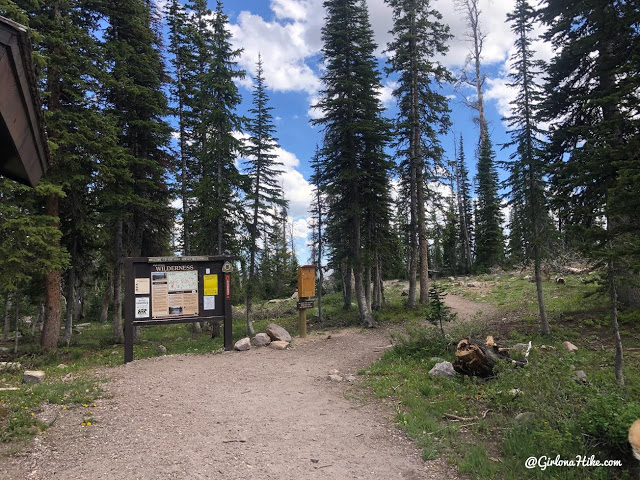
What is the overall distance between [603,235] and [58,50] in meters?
17.1

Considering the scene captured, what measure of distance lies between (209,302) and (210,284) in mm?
586

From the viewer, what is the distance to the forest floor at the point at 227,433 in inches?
168

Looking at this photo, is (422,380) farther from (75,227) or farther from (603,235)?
(75,227)

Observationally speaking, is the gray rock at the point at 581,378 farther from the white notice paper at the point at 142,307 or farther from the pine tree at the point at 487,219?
the pine tree at the point at 487,219

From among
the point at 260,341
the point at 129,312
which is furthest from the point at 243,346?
the point at 129,312

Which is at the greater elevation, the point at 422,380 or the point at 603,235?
the point at 603,235

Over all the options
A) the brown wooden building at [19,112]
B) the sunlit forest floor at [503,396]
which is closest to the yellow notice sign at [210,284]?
the sunlit forest floor at [503,396]

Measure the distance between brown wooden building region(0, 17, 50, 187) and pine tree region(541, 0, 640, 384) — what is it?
6910 mm

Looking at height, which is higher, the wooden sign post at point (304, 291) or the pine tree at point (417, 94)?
the pine tree at point (417, 94)

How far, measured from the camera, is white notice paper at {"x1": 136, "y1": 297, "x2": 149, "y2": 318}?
11039 millimetres

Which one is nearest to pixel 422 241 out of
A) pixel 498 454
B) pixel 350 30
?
pixel 350 30

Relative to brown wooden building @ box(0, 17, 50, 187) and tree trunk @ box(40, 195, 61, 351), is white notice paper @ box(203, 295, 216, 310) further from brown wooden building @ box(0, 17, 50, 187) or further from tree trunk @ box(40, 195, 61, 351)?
brown wooden building @ box(0, 17, 50, 187)

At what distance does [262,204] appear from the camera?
17.1 m

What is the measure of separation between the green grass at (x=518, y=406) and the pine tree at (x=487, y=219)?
31.3 meters
